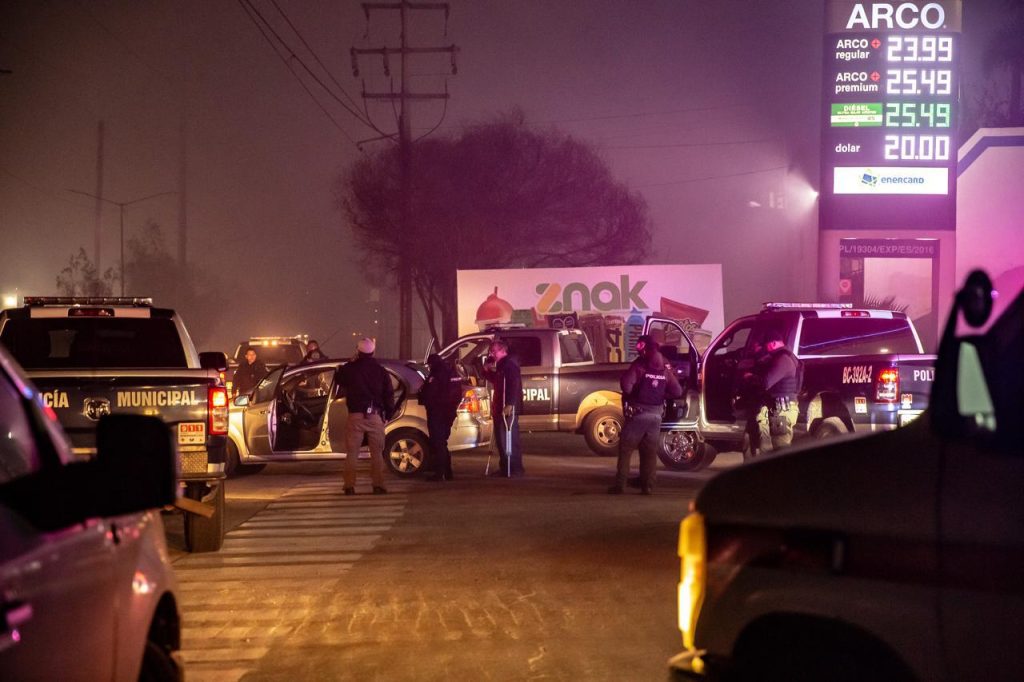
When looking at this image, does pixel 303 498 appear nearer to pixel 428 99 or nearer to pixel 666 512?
pixel 666 512

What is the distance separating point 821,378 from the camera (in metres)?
15.0

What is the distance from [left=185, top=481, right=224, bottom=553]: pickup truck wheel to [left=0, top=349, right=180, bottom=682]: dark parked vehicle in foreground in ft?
21.7

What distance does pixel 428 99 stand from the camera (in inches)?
1656

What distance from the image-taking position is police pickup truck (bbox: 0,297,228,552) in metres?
9.59

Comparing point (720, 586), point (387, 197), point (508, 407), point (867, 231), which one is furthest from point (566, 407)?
point (387, 197)

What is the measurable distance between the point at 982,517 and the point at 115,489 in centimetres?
216

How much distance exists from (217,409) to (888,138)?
110 feet

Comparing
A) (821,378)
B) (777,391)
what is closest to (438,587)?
(777,391)

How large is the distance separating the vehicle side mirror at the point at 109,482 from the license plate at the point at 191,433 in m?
6.69

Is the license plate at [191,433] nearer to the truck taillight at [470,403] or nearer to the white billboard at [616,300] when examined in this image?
the truck taillight at [470,403]

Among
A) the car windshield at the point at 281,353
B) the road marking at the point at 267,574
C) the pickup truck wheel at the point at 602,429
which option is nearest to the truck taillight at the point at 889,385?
the road marking at the point at 267,574

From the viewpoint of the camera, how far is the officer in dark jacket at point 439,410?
16.7 metres

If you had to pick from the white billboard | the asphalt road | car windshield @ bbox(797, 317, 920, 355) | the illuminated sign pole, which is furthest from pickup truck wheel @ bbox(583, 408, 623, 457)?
the illuminated sign pole

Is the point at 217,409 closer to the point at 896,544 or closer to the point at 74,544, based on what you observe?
the point at 74,544
